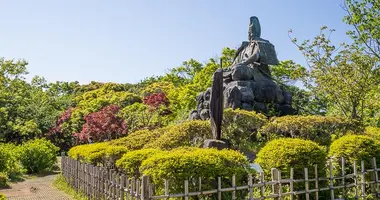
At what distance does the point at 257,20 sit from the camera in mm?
17641

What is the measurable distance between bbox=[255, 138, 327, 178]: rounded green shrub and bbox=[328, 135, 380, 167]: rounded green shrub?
→ 103 centimetres

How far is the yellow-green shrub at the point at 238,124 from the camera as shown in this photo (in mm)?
12430

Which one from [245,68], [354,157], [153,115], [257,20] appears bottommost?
[354,157]

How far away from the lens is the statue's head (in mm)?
17344

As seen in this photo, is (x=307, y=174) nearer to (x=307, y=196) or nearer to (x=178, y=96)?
(x=307, y=196)

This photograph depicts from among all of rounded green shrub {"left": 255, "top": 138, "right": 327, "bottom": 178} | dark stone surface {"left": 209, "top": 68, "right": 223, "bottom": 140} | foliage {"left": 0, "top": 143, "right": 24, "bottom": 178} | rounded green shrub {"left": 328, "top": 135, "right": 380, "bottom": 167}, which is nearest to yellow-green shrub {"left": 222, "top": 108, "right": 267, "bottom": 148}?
dark stone surface {"left": 209, "top": 68, "right": 223, "bottom": 140}

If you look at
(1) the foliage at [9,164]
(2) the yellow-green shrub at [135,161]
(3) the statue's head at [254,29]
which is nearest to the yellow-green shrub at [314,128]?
(2) the yellow-green shrub at [135,161]

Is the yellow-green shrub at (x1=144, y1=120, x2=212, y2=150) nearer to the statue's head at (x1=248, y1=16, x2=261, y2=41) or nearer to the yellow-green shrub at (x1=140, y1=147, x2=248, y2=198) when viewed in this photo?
the yellow-green shrub at (x1=140, y1=147, x2=248, y2=198)

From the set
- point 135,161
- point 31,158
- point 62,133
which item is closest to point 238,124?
point 135,161

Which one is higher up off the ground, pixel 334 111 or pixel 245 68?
pixel 245 68

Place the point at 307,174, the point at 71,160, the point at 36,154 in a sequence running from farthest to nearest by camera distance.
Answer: the point at 36,154 → the point at 71,160 → the point at 307,174

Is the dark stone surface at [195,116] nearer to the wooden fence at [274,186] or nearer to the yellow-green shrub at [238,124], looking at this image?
the yellow-green shrub at [238,124]

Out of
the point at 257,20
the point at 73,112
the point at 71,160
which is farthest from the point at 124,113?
the point at 71,160

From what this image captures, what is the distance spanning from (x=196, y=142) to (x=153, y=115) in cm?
1215
